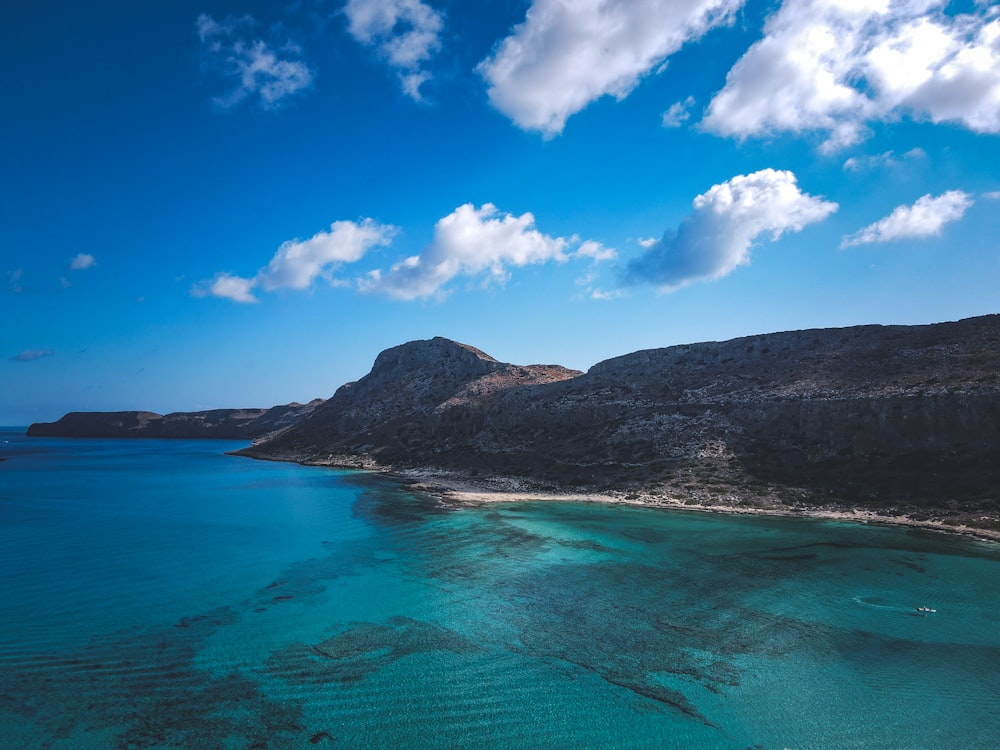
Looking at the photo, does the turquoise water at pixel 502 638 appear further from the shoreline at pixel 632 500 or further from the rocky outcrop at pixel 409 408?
the rocky outcrop at pixel 409 408

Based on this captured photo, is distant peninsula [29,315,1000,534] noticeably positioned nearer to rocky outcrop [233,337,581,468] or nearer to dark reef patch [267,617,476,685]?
rocky outcrop [233,337,581,468]

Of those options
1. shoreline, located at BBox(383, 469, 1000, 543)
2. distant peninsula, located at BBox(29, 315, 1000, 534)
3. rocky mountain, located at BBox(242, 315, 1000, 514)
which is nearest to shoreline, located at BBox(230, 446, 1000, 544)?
shoreline, located at BBox(383, 469, 1000, 543)

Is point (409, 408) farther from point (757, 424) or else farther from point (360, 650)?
point (360, 650)

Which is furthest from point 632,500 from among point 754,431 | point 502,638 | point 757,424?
point 502,638

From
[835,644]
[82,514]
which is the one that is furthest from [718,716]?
[82,514]

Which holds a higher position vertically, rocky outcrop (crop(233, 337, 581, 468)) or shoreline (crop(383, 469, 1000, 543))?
rocky outcrop (crop(233, 337, 581, 468))

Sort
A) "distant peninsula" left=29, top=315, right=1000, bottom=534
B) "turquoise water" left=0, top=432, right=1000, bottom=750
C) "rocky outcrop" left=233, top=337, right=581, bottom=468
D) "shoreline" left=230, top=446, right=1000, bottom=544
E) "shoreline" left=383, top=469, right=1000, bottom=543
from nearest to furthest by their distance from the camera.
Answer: "turquoise water" left=0, top=432, right=1000, bottom=750 → "shoreline" left=383, top=469, right=1000, bottom=543 → "shoreline" left=230, top=446, right=1000, bottom=544 → "distant peninsula" left=29, top=315, right=1000, bottom=534 → "rocky outcrop" left=233, top=337, right=581, bottom=468
